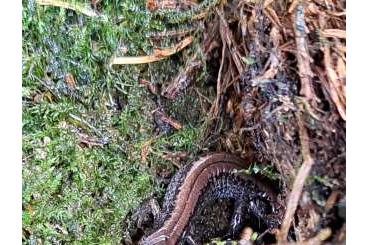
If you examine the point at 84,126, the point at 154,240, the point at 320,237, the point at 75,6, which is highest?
the point at 75,6

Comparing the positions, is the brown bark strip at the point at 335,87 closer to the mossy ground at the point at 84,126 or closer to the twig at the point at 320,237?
the twig at the point at 320,237

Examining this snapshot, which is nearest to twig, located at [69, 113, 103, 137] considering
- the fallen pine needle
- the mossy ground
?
the mossy ground

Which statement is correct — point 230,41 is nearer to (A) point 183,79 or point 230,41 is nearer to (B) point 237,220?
(A) point 183,79

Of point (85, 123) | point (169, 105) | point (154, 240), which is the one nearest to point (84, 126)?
point (85, 123)

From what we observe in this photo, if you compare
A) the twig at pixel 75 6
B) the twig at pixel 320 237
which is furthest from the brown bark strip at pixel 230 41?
the twig at pixel 320 237
